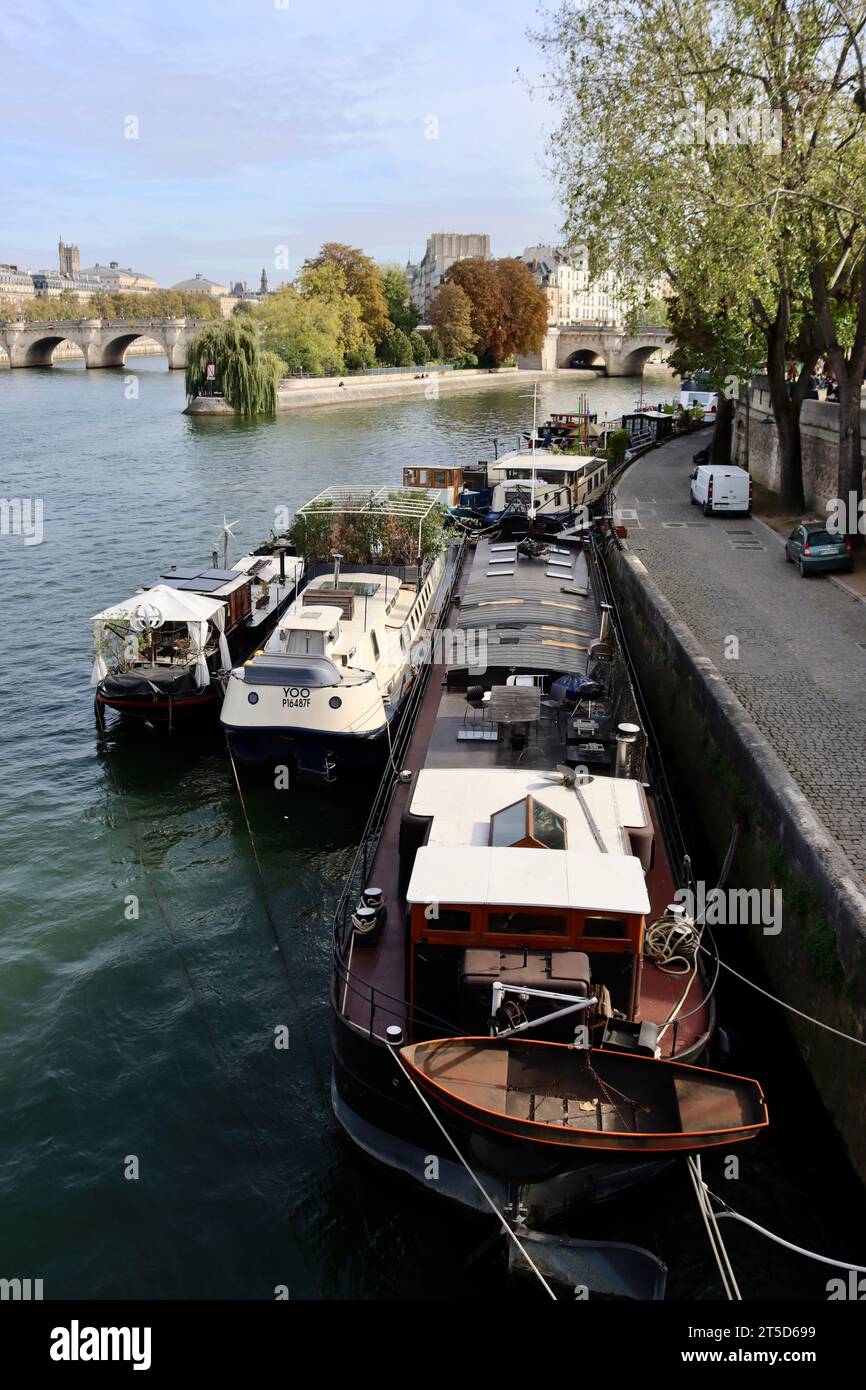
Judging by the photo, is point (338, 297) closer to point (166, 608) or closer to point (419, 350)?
point (419, 350)

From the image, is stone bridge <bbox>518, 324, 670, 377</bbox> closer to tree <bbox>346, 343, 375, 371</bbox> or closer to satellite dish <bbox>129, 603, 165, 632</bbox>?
tree <bbox>346, 343, 375, 371</bbox>

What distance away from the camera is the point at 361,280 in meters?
110

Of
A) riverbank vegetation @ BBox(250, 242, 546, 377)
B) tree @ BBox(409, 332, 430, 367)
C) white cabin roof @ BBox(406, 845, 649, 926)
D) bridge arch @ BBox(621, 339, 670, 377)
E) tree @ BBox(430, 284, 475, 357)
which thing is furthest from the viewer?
bridge arch @ BBox(621, 339, 670, 377)

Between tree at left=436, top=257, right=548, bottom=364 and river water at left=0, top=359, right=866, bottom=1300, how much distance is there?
105056 mm

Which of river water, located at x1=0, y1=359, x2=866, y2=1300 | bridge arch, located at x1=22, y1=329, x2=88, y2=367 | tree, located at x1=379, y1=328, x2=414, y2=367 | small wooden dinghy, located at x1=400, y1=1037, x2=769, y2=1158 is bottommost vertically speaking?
river water, located at x1=0, y1=359, x2=866, y2=1300

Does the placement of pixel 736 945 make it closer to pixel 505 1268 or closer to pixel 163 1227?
pixel 505 1268

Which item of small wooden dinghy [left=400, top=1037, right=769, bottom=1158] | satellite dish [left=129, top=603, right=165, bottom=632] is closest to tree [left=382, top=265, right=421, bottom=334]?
satellite dish [left=129, top=603, right=165, bottom=632]

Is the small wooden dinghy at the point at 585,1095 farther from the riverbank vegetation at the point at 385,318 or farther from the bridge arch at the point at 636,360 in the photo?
the bridge arch at the point at 636,360

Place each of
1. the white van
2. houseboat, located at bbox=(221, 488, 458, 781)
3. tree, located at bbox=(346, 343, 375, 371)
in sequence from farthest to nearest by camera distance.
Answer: tree, located at bbox=(346, 343, 375, 371) → the white van → houseboat, located at bbox=(221, 488, 458, 781)

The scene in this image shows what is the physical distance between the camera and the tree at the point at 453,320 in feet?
383

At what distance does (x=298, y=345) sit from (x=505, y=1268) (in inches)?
3673

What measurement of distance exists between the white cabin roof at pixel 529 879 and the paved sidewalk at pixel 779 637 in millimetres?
3779

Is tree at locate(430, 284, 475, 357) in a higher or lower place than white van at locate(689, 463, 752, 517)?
higher

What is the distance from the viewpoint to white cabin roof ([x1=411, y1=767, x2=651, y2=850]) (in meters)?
11.2
